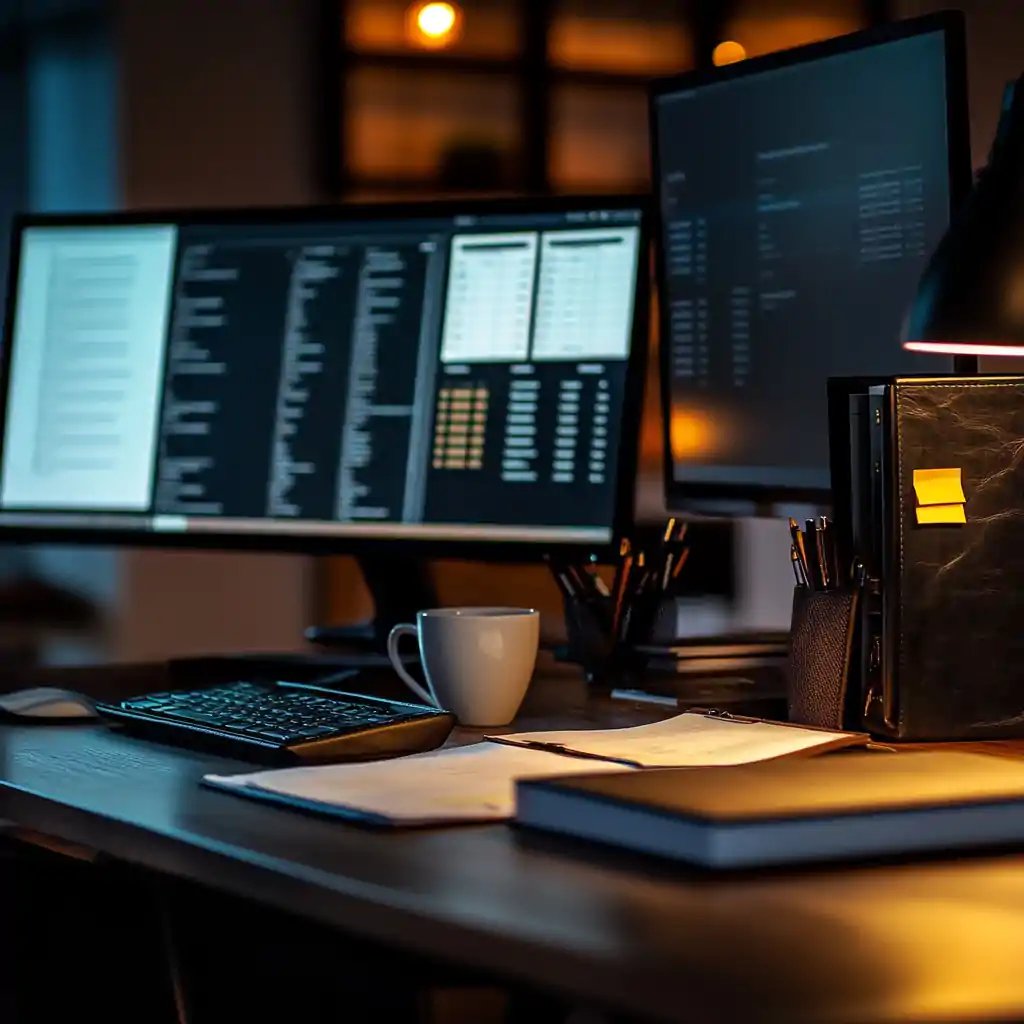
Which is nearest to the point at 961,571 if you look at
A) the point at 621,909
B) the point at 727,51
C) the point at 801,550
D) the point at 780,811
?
the point at 801,550

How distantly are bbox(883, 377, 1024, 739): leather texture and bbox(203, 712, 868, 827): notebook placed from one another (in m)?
0.10

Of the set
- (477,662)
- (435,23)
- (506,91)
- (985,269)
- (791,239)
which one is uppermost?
(435,23)

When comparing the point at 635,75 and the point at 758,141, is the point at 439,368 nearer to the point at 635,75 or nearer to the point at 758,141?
the point at 758,141

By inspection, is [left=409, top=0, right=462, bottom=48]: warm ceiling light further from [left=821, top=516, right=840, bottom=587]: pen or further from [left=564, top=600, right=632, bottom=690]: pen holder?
[left=821, top=516, right=840, bottom=587]: pen

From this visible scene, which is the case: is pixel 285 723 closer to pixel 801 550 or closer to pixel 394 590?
pixel 801 550

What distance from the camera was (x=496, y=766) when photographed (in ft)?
3.51

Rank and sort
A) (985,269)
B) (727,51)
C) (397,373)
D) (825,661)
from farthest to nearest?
(727,51), (397,373), (825,661), (985,269)

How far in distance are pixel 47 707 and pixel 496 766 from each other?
0.46 metres

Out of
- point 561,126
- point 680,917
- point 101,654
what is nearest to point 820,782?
point 680,917

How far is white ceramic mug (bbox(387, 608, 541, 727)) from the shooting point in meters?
1.34

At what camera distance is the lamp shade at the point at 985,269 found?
1.13 meters

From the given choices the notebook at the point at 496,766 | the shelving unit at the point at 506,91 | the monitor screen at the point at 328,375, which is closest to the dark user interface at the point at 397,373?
the monitor screen at the point at 328,375

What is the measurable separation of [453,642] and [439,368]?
451 mm

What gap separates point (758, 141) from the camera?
5.40 feet
